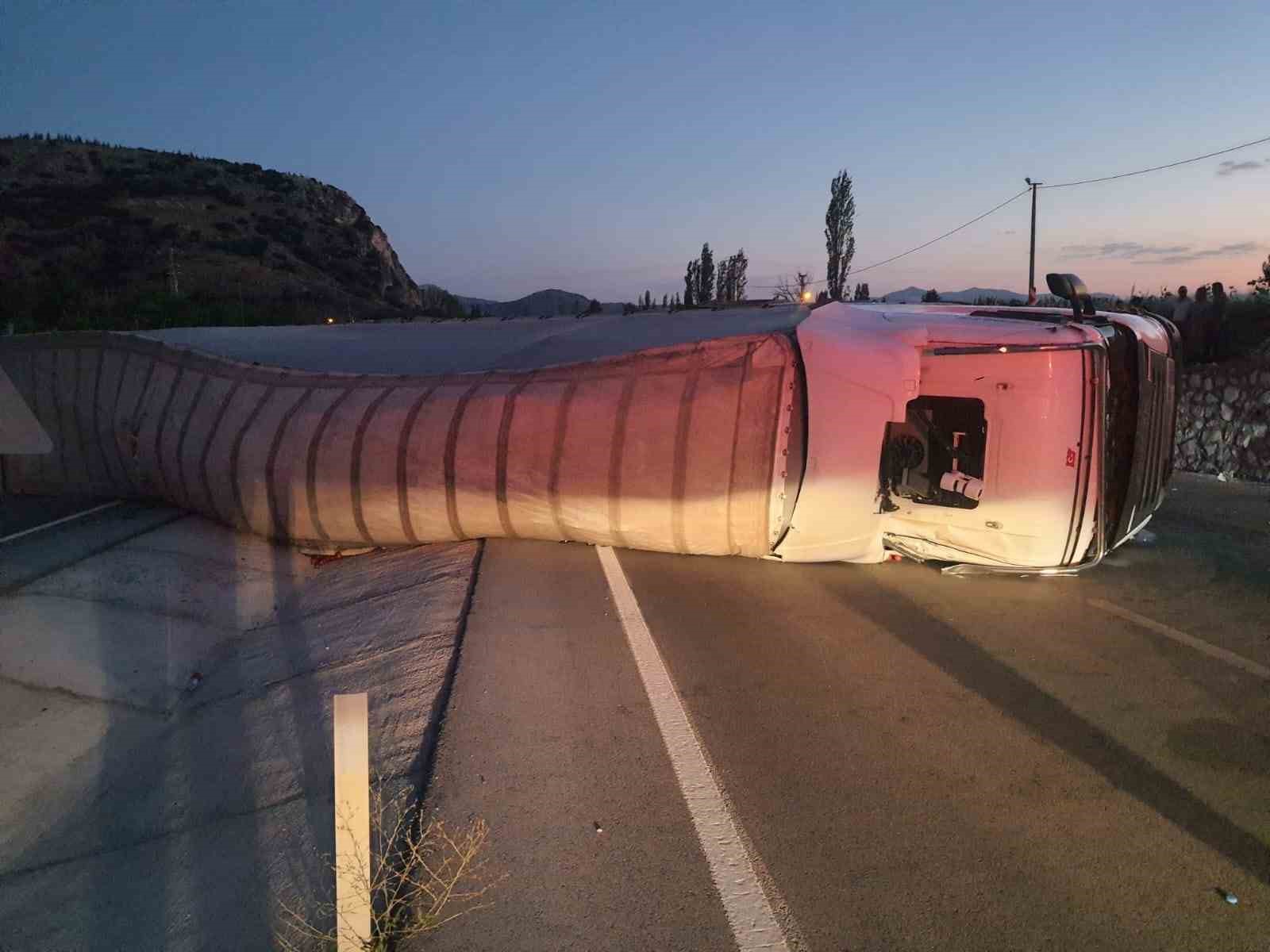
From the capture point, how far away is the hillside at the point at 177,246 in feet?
114

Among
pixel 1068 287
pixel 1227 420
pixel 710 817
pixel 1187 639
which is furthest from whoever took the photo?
pixel 1227 420

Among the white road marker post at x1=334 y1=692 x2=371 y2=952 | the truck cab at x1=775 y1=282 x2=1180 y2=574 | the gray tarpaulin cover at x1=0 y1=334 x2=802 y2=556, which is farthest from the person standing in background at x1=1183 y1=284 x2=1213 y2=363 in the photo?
the white road marker post at x1=334 y1=692 x2=371 y2=952

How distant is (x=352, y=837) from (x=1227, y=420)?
46.1 feet

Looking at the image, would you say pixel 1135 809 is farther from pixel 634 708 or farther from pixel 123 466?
pixel 123 466

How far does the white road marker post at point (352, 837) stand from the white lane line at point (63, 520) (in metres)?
10.1

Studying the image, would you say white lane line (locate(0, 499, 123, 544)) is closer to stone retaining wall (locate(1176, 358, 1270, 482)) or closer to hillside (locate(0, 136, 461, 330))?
stone retaining wall (locate(1176, 358, 1270, 482))

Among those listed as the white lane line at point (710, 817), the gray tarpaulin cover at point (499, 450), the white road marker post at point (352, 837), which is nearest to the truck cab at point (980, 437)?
the gray tarpaulin cover at point (499, 450)

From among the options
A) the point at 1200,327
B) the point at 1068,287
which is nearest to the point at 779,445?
the point at 1068,287

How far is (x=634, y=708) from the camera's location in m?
4.61

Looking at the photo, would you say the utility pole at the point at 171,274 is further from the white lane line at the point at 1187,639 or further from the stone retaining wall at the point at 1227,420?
the white lane line at the point at 1187,639

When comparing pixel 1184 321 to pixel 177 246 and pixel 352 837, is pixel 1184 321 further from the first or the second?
pixel 177 246

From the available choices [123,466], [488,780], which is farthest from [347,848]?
[123,466]

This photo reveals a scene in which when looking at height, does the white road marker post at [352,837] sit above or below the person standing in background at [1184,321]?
below

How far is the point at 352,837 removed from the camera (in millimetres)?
2691
